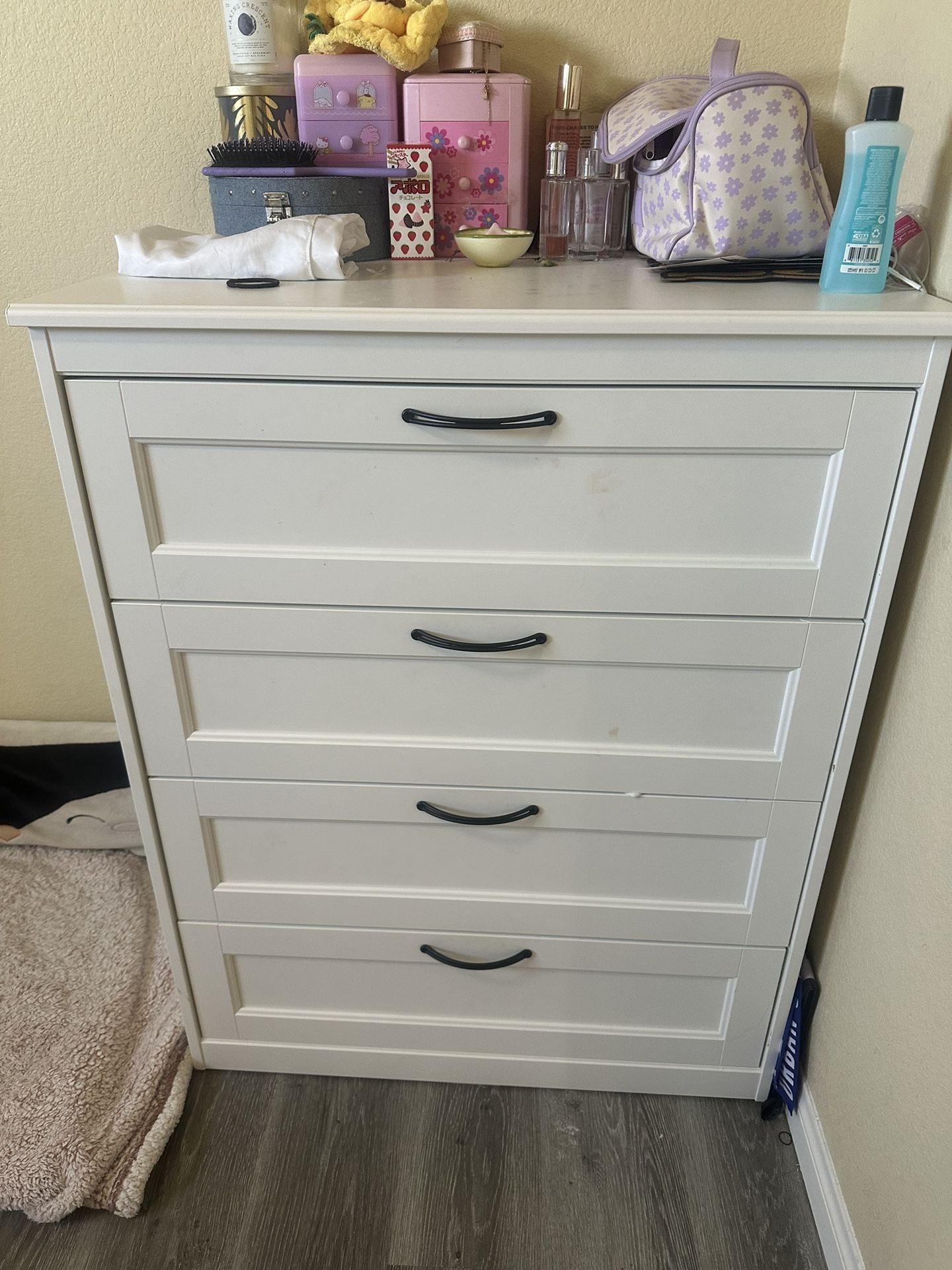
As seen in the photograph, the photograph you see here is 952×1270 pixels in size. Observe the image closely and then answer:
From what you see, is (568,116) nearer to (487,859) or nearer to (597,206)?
(597,206)

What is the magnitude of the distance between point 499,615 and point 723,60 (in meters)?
0.67

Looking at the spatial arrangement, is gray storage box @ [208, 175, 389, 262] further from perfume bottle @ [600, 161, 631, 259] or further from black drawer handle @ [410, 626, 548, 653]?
black drawer handle @ [410, 626, 548, 653]

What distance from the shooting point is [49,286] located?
1372 millimetres

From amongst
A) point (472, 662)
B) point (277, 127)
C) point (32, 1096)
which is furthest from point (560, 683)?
point (32, 1096)

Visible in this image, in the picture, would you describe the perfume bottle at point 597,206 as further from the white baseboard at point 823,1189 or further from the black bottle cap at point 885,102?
the white baseboard at point 823,1189

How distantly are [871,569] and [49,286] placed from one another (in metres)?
1.24

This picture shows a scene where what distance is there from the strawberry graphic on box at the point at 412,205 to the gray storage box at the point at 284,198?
0.03m

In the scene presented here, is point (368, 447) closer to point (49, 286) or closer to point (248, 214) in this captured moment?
point (248, 214)

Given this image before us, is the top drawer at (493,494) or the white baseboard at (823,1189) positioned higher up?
the top drawer at (493,494)

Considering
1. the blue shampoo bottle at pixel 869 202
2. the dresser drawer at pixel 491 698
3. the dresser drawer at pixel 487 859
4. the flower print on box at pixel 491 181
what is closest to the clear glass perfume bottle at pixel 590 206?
the flower print on box at pixel 491 181

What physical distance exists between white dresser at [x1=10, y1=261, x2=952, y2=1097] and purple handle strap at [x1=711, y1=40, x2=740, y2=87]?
0.23 metres

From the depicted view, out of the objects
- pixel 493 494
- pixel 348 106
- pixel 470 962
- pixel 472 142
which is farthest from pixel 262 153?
pixel 470 962

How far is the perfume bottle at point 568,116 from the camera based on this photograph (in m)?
1.12

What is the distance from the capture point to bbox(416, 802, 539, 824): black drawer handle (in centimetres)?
108
